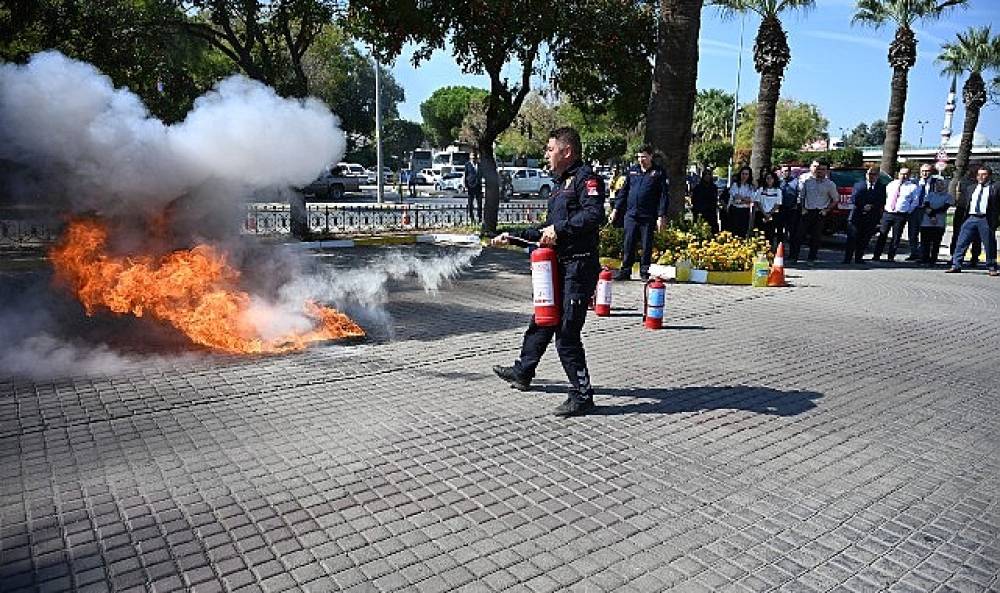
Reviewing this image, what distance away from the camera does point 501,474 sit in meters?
4.25

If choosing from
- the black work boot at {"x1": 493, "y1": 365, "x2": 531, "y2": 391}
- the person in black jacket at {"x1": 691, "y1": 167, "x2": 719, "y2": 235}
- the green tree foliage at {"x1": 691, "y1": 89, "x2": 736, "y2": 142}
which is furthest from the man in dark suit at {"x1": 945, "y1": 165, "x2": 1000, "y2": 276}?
the green tree foliage at {"x1": 691, "y1": 89, "x2": 736, "y2": 142}

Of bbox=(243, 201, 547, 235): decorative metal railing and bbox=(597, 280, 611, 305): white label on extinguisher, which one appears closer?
bbox=(597, 280, 611, 305): white label on extinguisher

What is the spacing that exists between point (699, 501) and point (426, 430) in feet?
6.36

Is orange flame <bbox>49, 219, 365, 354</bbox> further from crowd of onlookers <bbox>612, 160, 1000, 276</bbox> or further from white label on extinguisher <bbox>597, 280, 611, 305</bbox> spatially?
crowd of onlookers <bbox>612, 160, 1000, 276</bbox>

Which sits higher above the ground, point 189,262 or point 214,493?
point 189,262

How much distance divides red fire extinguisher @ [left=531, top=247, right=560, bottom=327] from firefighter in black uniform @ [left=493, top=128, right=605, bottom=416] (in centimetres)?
5

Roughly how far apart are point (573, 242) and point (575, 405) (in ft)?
4.09

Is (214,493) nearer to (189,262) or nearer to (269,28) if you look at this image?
(189,262)

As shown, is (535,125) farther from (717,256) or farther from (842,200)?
(717,256)

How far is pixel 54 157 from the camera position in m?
6.25

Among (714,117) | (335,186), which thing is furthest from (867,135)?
(335,186)

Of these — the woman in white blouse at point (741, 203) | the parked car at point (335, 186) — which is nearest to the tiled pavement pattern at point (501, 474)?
the woman in white blouse at point (741, 203)

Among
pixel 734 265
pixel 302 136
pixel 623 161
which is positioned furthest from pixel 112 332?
pixel 623 161

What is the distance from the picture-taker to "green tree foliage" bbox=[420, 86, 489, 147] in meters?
77.7
